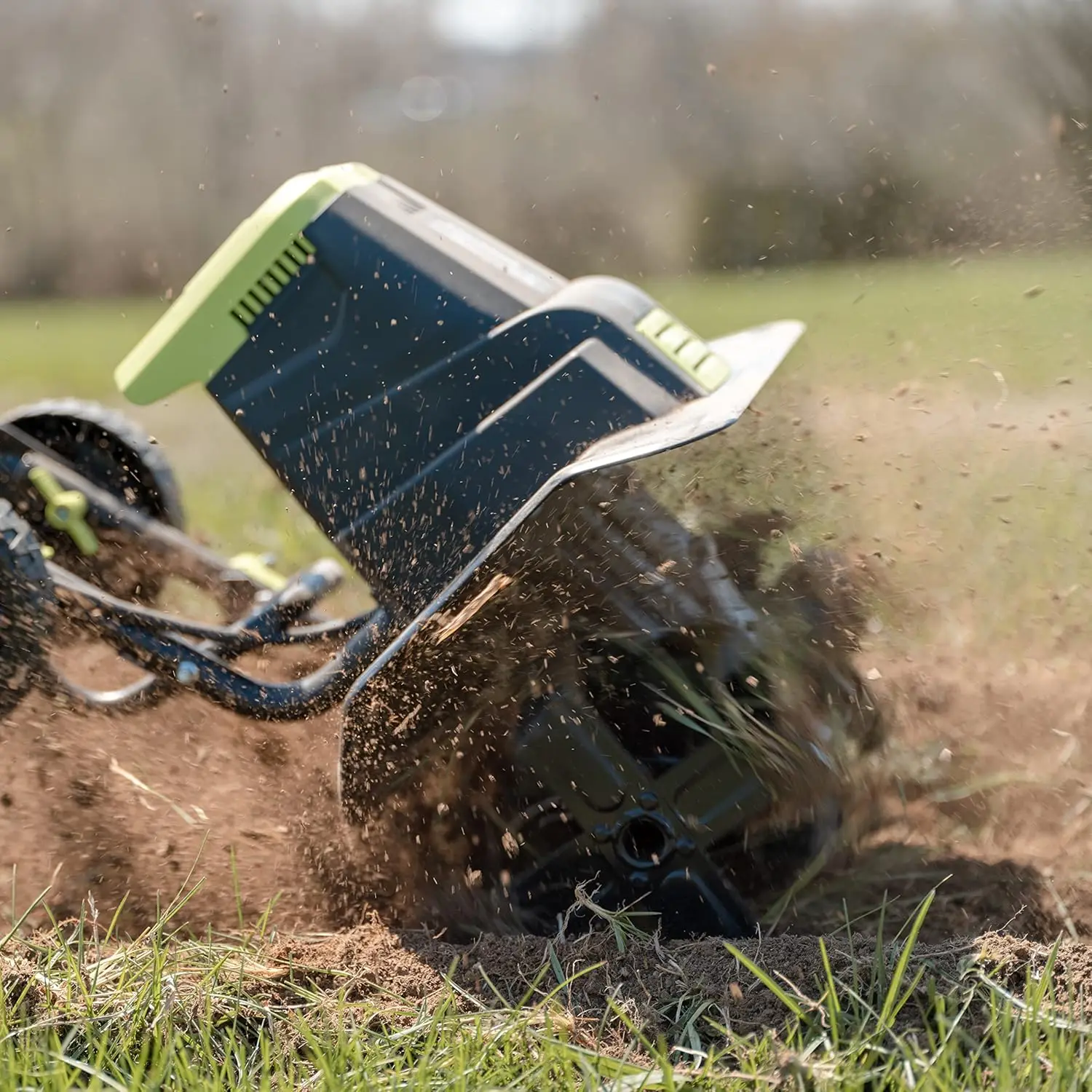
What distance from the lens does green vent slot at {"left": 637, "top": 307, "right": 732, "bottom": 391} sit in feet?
7.18

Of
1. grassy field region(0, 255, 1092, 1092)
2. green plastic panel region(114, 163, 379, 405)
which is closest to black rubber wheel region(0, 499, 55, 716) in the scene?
green plastic panel region(114, 163, 379, 405)

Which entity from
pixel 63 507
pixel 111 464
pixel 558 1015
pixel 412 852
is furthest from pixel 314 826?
pixel 111 464

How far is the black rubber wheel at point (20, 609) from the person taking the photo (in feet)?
7.52

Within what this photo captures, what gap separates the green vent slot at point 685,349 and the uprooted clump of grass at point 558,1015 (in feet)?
2.96

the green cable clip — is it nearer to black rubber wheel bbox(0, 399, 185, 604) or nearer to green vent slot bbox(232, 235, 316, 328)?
black rubber wheel bbox(0, 399, 185, 604)

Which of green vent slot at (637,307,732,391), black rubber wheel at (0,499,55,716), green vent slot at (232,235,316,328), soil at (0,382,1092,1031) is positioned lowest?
soil at (0,382,1092,1031)

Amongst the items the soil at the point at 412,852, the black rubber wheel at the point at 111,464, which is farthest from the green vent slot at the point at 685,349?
the black rubber wheel at the point at 111,464

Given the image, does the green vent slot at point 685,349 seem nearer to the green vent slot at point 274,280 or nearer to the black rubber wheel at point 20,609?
the green vent slot at point 274,280

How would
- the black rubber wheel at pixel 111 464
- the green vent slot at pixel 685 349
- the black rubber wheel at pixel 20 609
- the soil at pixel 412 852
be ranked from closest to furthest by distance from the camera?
the soil at pixel 412 852
the green vent slot at pixel 685 349
the black rubber wheel at pixel 20 609
the black rubber wheel at pixel 111 464

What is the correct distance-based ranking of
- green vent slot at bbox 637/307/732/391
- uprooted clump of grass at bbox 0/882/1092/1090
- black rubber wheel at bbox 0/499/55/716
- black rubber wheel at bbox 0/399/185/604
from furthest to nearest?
1. black rubber wheel at bbox 0/399/185/604
2. black rubber wheel at bbox 0/499/55/716
3. green vent slot at bbox 637/307/732/391
4. uprooted clump of grass at bbox 0/882/1092/1090

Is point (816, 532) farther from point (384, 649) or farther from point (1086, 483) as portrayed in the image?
point (1086, 483)

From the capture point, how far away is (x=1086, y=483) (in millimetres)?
3982

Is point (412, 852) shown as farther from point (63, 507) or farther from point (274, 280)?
point (63, 507)

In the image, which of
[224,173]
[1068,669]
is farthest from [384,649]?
[224,173]
